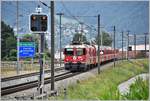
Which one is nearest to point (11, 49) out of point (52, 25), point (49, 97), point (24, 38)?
point (24, 38)

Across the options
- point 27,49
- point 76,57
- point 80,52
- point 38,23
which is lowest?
point 76,57

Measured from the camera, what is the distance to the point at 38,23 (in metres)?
16.0

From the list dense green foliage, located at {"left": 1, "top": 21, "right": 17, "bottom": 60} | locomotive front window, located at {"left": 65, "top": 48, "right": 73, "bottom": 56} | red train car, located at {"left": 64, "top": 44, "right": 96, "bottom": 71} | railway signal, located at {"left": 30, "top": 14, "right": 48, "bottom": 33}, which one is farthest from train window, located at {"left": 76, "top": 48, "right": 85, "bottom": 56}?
railway signal, located at {"left": 30, "top": 14, "right": 48, "bottom": 33}

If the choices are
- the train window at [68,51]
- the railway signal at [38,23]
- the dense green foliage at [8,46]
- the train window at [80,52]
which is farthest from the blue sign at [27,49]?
the railway signal at [38,23]

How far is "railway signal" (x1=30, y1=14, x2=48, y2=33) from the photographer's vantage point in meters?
15.9

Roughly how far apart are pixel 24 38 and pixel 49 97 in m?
47.5

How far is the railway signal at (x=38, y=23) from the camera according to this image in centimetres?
1595

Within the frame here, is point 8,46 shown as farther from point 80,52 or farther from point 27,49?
point 27,49

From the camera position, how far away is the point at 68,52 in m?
38.6

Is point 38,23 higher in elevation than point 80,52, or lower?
higher

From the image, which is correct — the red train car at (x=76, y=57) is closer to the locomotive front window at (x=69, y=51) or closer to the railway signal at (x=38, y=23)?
the locomotive front window at (x=69, y=51)

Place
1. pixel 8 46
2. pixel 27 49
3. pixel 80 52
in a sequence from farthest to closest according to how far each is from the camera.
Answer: pixel 8 46
pixel 80 52
pixel 27 49

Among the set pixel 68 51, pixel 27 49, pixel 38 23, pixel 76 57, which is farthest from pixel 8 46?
pixel 38 23

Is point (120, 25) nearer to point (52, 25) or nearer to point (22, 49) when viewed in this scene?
point (22, 49)
